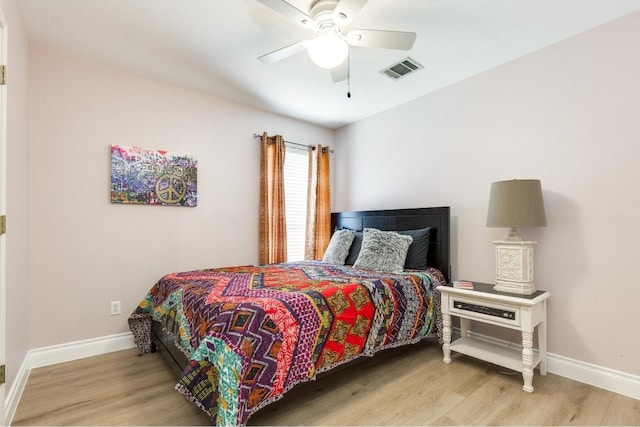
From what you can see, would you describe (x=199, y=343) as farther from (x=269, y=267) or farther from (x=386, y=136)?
(x=386, y=136)

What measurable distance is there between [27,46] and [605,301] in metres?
4.67

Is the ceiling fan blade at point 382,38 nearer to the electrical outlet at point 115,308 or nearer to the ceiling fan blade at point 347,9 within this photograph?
the ceiling fan blade at point 347,9

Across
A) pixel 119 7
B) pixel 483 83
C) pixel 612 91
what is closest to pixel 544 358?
pixel 612 91

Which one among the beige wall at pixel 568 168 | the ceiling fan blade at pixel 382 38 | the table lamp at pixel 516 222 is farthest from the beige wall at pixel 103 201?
the table lamp at pixel 516 222

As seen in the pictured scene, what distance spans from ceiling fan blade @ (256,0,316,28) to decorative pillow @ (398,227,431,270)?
81.8 inches

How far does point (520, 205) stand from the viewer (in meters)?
2.28

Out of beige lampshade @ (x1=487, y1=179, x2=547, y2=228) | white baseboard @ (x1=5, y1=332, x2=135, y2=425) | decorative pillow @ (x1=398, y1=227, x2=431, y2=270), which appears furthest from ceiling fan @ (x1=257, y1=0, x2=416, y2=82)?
white baseboard @ (x1=5, y1=332, x2=135, y2=425)

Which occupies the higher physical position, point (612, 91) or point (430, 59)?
point (430, 59)

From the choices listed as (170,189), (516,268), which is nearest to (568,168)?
(516,268)

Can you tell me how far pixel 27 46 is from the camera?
245 centimetres

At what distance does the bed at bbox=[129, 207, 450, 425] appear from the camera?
1601mm

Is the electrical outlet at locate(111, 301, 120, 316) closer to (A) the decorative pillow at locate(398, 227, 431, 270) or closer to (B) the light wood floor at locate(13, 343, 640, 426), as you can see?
(B) the light wood floor at locate(13, 343, 640, 426)

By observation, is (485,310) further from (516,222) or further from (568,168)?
(568,168)

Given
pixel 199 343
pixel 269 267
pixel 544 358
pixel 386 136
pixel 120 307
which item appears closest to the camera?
pixel 199 343
